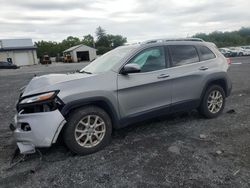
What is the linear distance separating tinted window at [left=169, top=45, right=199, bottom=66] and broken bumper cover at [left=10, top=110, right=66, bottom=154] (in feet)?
8.34

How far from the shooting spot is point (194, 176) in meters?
3.21

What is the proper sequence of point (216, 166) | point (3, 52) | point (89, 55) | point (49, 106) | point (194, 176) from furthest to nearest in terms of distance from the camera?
point (89, 55), point (3, 52), point (49, 106), point (216, 166), point (194, 176)

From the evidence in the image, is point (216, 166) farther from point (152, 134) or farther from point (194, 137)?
point (152, 134)

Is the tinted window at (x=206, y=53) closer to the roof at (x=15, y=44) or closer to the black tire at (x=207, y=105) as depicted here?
the black tire at (x=207, y=105)

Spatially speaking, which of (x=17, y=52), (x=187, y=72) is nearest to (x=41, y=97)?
(x=187, y=72)

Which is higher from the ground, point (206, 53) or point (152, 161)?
point (206, 53)

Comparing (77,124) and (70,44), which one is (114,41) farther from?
(77,124)

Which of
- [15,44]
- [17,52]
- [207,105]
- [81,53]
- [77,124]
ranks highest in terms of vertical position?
[15,44]

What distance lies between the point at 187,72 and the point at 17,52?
179ft

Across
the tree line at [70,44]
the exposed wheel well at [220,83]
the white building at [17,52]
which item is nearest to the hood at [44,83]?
the exposed wheel well at [220,83]

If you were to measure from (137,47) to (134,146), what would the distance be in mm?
1799

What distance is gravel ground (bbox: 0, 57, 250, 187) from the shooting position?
3186 mm

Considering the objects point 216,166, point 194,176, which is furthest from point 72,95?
point 216,166

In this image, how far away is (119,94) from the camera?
419cm
